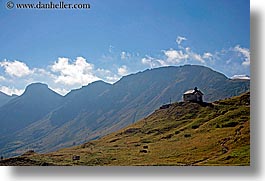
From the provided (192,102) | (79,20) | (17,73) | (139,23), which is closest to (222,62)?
(192,102)

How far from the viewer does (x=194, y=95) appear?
29.5 feet

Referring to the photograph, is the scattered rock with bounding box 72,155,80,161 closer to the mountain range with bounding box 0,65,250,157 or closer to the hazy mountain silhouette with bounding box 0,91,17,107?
the mountain range with bounding box 0,65,250,157

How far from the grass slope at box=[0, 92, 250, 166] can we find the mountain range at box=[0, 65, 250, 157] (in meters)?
0.16

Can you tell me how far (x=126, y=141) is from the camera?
8.91 metres

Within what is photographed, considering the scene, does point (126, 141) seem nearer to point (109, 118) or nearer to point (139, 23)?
point (109, 118)

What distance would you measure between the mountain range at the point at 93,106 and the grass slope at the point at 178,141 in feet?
0.53

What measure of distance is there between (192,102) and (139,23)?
1494 mm

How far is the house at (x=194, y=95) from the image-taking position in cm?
891

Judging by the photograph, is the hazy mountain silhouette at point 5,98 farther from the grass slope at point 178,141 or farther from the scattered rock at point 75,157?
the scattered rock at point 75,157

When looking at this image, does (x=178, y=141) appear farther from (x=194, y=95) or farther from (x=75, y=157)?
(x=75, y=157)

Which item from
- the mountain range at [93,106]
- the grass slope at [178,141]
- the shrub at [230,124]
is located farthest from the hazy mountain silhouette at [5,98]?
the shrub at [230,124]

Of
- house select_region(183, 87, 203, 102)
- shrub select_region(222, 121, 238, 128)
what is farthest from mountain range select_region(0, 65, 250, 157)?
shrub select_region(222, 121, 238, 128)

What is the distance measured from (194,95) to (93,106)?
5.28 feet

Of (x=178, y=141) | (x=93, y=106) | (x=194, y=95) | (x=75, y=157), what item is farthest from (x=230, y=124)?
(x=75, y=157)
